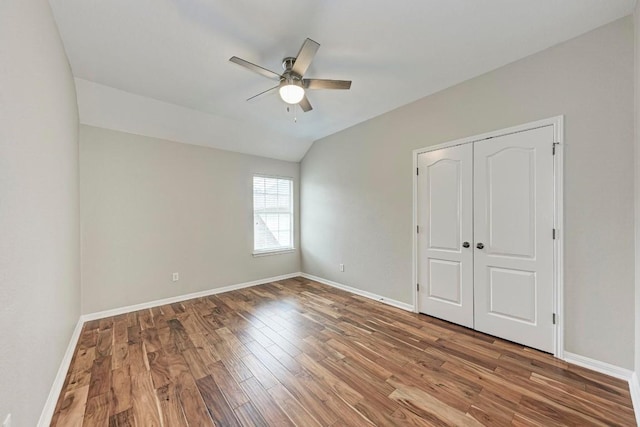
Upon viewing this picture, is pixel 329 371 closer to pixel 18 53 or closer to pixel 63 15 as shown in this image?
pixel 18 53

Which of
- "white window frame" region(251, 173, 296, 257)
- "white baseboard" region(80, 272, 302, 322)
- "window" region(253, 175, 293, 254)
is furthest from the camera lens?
"window" region(253, 175, 293, 254)

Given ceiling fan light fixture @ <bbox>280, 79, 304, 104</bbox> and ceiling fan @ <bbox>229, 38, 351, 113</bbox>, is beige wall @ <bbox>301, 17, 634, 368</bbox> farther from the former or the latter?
ceiling fan light fixture @ <bbox>280, 79, 304, 104</bbox>

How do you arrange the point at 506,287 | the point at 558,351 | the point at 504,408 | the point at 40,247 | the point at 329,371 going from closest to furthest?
the point at 40,247 → the point at 504,408 → the point at 329,371 → the point at 558,351 → the point at 506,287

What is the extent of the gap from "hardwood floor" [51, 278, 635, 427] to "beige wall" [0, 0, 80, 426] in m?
0.41

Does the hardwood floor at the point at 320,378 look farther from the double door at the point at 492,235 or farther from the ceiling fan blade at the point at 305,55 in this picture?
the ceiling fan blade at the point at 305,55

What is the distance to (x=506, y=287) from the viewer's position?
2.55 meters

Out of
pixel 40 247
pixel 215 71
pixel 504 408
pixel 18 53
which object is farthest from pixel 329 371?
pixel 215 71

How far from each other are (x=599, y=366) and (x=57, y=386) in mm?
4216

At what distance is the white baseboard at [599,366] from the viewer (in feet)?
6.41

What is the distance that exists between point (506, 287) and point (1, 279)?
3.60 m

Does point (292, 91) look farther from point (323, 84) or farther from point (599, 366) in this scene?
point (599, 366)

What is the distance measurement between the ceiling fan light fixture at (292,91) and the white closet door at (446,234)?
1769 mm

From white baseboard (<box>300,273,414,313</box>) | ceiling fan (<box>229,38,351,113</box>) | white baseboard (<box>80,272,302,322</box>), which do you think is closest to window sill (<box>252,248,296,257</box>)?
white baseboard (<box>80,272,302,322</box>)

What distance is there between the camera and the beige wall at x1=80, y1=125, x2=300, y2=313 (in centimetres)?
319
